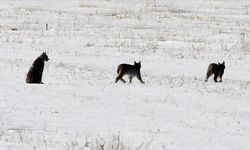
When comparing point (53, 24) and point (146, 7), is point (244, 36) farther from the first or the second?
point (146, 7)

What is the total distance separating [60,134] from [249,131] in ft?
11.1

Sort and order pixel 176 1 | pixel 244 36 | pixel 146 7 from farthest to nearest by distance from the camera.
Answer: pixel 176 1, pixel 146 7, pixel 244 36

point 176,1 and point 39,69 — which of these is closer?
point 39,69

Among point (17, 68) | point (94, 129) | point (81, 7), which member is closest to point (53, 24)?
point (81, 7)

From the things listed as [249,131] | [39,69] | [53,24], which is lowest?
[249,131]

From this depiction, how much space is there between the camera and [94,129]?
9.76 meters

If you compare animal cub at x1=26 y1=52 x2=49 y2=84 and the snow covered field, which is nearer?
the snow covered field

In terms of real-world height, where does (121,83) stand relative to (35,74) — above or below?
below

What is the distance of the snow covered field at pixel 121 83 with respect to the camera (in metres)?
9.39

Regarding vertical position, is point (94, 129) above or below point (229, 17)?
below

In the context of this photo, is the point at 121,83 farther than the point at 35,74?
Yes

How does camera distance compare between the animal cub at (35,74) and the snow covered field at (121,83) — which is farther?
the animal cub at (35,74)

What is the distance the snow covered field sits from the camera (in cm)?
939

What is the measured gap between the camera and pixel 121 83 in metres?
16.7
